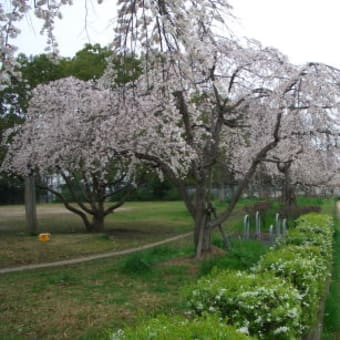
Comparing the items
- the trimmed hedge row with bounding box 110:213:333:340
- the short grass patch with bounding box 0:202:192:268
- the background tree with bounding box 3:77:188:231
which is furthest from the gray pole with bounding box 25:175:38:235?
the trimmed hedge row with bounding box 110:213:333:340

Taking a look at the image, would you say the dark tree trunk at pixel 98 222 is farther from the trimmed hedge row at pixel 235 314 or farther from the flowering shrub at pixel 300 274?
the trimmed hedge row at pixel 235 314

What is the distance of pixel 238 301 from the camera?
3758 mm

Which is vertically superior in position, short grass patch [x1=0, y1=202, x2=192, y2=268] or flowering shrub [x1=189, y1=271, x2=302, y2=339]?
flowering shrub [x1=189, y1=271, x2=302, y2=339]

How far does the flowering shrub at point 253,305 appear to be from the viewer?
145 inches

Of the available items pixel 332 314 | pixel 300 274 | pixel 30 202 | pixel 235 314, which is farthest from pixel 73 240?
pixel 235 314

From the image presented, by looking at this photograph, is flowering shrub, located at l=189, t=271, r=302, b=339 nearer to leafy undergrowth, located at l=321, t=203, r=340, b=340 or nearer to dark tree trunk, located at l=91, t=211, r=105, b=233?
leafy undergrowth, located at l=321, t=203, r=340, b=340

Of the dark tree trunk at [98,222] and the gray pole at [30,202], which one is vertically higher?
the gray pole at [30,202]

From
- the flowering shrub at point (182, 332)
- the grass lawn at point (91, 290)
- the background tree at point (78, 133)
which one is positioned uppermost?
the background tree at point (78, 133)

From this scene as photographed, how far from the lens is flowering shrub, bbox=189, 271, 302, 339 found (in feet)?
12.1

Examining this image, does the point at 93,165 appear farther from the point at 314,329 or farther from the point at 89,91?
the point at 314,329

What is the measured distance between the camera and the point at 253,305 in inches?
146

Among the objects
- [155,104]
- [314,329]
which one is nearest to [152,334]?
[314,329]

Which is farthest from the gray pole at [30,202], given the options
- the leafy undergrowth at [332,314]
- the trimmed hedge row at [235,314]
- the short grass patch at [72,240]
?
the trimmed hedge row at [235,314]

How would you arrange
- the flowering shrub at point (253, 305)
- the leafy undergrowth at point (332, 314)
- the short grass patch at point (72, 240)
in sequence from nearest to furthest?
the flowering shrub at point (253, 305), the leafy undergrowth at point (332, 314), the short grass patch at point (72, 240)
